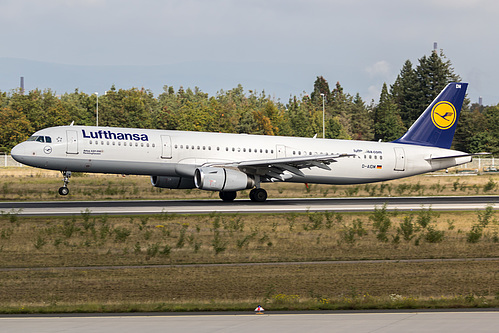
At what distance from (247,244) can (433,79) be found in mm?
112273

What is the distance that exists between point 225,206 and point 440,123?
17676 mm

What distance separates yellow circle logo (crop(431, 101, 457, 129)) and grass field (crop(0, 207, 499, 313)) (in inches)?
542

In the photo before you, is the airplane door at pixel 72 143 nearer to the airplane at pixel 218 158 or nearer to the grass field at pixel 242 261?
the airplane at pixel 218 158

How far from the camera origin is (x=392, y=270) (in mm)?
18375

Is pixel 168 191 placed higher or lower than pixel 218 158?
lower

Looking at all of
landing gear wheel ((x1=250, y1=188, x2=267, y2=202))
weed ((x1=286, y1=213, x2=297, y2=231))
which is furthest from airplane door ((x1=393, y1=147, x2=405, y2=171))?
weed ((x1=286, y1=213, x2=297, y2=231))

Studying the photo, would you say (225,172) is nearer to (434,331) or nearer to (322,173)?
(322,173)

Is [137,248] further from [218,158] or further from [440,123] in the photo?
[440,123]

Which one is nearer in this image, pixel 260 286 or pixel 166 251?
pixel 260 286

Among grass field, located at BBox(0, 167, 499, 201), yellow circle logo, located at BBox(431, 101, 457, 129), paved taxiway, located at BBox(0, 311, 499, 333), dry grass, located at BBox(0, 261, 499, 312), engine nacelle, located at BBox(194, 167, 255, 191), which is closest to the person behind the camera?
paved taxiway, located at BBox(0, 311, 499, 333)

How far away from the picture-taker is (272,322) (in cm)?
1156

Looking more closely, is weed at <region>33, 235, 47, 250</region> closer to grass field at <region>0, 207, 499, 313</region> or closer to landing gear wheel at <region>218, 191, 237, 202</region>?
grass field at <region>0, 207, 499, 313</region>

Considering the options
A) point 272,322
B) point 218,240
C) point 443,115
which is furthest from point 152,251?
point 443,115

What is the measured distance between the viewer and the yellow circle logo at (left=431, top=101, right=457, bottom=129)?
43688mm
